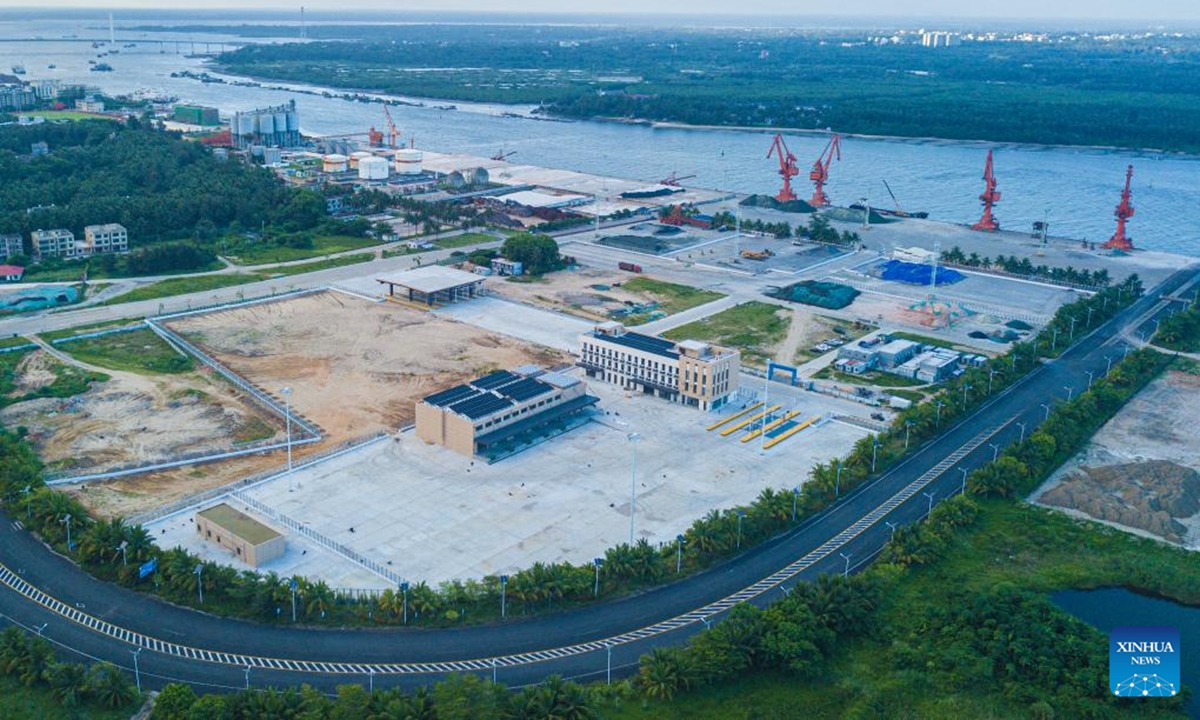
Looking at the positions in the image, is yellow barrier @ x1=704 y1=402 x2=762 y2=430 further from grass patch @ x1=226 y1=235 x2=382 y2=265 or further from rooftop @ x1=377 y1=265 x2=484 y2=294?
grass patch @ x1=226 y1=235 x2=382 y2=265

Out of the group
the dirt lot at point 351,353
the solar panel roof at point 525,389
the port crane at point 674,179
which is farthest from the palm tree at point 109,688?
the port crane at point 674,179

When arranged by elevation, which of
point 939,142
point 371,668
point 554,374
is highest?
point 939,142

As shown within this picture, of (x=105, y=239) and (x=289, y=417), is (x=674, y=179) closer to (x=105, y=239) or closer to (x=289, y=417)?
(x=105, y=239)

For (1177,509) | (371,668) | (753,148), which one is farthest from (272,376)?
(753,148)

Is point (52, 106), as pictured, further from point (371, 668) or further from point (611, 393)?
point (371, 668)

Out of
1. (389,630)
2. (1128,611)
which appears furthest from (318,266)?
(1128,611)

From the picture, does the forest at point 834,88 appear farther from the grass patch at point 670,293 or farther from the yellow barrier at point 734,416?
the yellow barrier at point 734,416

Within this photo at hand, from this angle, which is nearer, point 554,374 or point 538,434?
point 538,434
